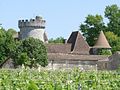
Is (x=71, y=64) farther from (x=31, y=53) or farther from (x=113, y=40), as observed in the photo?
(x=113, y=40)

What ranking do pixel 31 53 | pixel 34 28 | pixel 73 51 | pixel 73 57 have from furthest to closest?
pixel 73 51
pixel 34 28
pixel 73 57
pixel 31 53

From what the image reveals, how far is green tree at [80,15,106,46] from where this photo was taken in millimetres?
84688

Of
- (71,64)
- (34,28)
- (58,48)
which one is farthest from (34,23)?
(71,64)

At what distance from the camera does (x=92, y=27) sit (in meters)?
85.2

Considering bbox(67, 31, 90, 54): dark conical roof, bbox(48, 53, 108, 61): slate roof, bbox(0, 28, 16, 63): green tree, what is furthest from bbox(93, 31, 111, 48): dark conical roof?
bbox(0, 28, 16, 63): green tree

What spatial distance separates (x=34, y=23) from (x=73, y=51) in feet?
24.5

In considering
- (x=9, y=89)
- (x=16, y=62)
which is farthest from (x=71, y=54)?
(x=9, y=89)

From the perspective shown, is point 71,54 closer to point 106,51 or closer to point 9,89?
point 106,51

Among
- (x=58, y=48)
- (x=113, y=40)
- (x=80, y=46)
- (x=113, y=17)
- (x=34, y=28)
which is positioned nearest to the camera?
(x=34, y=28)

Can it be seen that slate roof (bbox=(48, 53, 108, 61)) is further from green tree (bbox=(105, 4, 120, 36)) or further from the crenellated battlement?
green tree (bbox=(105, 4, 120, 36))

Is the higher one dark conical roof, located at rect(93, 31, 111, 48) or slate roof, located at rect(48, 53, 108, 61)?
dark conical roof, located at rect(93, 31, 111, 48)

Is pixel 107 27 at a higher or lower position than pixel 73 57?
higher

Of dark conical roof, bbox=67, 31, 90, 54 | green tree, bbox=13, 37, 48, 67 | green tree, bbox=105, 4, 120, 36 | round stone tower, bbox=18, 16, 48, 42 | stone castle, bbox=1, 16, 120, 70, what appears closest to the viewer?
green tree, bbox=13, 37, 48, 67

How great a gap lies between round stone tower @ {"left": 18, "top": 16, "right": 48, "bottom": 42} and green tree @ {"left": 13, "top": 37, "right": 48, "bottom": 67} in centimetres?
1015
